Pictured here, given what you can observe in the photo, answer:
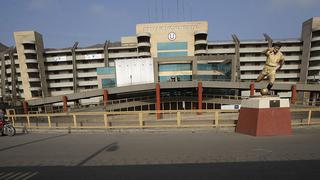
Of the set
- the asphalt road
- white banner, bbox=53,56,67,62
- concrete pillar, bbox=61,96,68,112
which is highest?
white banner, bbox=53,56,67,62

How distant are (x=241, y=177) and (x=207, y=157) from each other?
4.49ft

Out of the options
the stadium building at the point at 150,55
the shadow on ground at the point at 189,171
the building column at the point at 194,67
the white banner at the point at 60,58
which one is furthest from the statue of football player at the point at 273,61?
the white banner at the point at 60,58

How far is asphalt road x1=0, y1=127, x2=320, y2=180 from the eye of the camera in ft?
14.0

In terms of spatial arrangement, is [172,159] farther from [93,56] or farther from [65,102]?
[93,56]

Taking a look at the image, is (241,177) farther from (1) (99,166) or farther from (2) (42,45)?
(2) (42,45)

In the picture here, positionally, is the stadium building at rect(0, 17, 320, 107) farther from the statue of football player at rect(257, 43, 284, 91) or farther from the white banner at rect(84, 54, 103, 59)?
the statue of football player at rect(257, 43, 284, 91)

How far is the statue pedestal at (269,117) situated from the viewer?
7.64m

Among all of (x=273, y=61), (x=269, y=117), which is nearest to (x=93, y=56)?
(x=273, y=61)

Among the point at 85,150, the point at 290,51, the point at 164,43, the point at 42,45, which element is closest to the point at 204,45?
the point at 164,43

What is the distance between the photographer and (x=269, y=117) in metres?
7.68

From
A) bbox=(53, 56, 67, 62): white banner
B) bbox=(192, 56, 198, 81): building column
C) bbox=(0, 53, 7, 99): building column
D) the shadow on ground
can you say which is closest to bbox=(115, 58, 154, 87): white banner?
bbox=(192, 56, 198, 81): building column

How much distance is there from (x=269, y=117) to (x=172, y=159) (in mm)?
4745

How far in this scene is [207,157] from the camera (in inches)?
209

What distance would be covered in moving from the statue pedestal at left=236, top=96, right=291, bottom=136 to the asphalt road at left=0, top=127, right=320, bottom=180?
445 mm
